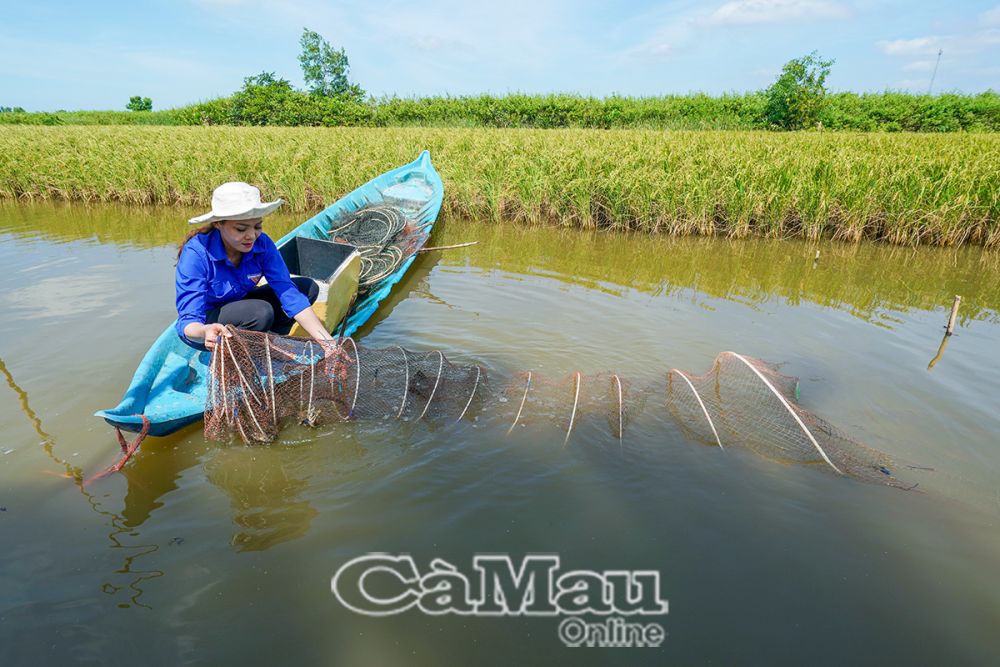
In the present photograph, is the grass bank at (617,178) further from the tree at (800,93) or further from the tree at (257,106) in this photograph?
the tree at (257,106)

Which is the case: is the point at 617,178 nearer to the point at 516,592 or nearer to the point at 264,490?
the point at 264,490

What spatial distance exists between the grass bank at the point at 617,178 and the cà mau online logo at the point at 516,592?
7786 millimetres

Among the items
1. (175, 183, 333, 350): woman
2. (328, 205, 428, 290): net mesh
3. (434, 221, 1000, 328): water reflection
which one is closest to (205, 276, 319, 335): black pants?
(175, 183, 333, 350): woman

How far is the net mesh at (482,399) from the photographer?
3332 mm

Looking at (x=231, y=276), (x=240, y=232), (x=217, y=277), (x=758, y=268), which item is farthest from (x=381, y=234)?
(x=758, y=268)

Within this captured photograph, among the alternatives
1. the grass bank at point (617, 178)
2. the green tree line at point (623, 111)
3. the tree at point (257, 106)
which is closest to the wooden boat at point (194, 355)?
the grass bank at point (617, 178)

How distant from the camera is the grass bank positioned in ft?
27.7

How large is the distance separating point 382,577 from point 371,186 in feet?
25.0

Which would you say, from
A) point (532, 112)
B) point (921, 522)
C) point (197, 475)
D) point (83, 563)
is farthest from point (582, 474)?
point (532, 112)

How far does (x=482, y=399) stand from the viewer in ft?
13.3

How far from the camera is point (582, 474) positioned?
10.8 feet

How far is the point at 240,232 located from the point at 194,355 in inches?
37.1

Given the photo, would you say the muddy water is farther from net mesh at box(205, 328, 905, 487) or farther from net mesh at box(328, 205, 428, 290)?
net mesh at box(328, 205, 428, 290)

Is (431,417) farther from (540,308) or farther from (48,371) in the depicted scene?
(48,371)
